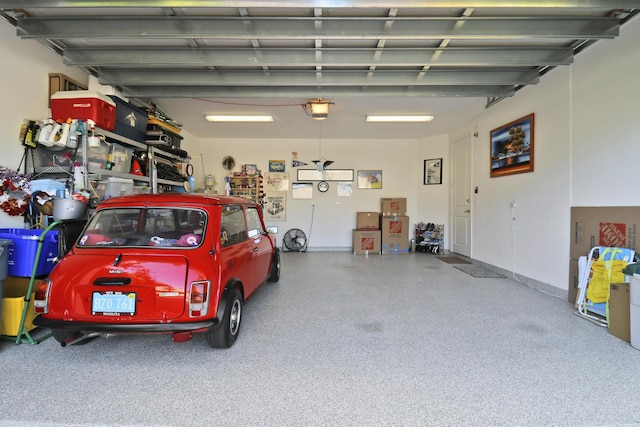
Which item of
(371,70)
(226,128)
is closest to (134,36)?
(371,70)

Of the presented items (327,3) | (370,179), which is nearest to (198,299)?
(327,3)

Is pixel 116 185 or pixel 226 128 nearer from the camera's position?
pixel 116 185

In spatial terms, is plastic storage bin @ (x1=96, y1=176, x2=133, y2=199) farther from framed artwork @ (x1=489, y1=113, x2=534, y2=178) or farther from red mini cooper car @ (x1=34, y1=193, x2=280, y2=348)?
framed artwork @ (x1=489, y1=113, x2=534, y2=178)

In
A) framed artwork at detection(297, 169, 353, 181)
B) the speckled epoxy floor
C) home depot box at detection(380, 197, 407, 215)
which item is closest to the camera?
the speckled epoxy floor

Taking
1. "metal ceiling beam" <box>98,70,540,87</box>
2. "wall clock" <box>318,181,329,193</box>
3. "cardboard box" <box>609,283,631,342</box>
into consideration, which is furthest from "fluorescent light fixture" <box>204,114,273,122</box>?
"cardboard box" <box>609,283,631,342</box>

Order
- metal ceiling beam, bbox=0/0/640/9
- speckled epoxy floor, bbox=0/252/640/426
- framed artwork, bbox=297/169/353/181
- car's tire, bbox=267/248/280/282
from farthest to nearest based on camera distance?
1. framed artwork, bbox=297/169/353/181
2. car's tire, bbox=267/248/280/282
3. metal ceiling beam, bbox=0/0/640/9
4. speckled epoxy floor, bbox=0/252/640/426

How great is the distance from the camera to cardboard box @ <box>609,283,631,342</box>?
8.47ft

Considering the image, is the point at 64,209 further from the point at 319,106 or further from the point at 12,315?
the point at 319,106

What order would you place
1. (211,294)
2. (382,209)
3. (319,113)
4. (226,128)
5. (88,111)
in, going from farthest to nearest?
1. (382,209)
2. (226,128)
3. (319,113)
4. (88,111)
5. (211,294)

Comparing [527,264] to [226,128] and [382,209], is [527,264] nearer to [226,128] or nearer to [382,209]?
[382,209]

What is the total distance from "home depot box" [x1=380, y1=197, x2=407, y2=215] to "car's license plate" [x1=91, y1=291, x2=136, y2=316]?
6228 millimetres

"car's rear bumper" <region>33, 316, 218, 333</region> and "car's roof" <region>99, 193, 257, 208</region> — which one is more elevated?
"car's roof" <region>99, 193, 257, 208</region>

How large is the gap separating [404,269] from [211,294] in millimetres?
4182

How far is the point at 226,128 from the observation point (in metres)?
6.68
